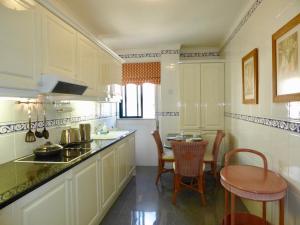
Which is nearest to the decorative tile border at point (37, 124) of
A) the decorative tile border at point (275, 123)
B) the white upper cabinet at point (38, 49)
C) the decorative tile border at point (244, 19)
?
the white upper cabinet at point (38, 49)

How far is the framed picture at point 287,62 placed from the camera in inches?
61.1

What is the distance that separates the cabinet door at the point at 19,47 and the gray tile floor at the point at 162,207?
1.72 m

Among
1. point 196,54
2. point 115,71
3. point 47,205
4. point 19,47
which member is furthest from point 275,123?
point 196,54

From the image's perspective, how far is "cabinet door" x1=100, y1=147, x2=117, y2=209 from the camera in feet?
7.98

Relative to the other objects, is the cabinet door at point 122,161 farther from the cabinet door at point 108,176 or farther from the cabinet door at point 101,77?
the cabinet door at point 101,77

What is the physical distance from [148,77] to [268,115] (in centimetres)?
277

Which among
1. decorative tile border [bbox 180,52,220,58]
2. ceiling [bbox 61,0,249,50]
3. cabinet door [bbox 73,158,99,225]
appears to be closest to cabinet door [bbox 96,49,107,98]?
ceiling [bbox 61,0,249,50]

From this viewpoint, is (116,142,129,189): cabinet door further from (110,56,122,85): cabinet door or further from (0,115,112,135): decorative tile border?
(110,56,122,85): cabinet door

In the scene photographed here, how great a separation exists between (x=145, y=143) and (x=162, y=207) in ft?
6.55

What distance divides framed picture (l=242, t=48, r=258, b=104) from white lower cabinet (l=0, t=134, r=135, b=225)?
5.74 feet

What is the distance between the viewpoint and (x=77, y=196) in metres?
1.84

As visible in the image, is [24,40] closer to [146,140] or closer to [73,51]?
[73,51]

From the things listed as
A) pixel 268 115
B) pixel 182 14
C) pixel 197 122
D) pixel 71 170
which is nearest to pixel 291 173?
pixel 268 115

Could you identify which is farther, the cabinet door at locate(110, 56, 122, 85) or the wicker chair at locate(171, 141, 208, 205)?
the cabinet door at locate(110, 56, 122, 85)
